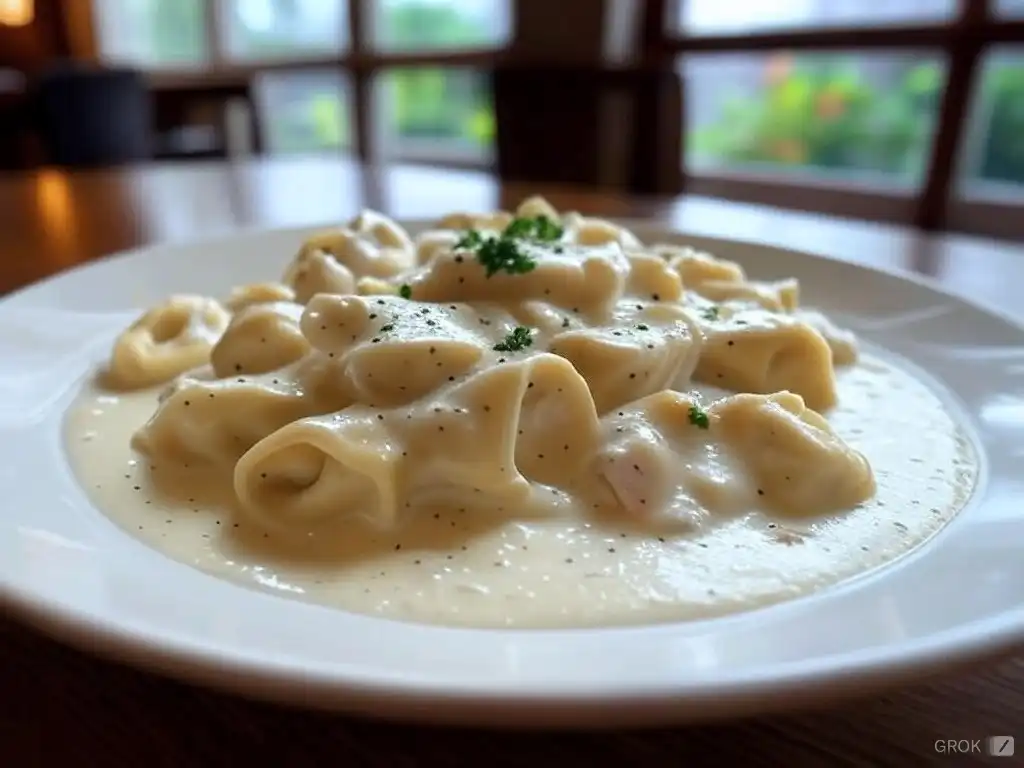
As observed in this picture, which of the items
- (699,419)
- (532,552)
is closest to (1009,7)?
(699,419)

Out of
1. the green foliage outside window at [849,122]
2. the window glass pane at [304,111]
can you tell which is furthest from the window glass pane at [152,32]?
the green foliage outside window at [849,122]

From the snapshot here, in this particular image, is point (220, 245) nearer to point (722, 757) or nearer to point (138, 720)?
point (138, 720)

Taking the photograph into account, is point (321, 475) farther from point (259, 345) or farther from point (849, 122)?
point (849, 122)

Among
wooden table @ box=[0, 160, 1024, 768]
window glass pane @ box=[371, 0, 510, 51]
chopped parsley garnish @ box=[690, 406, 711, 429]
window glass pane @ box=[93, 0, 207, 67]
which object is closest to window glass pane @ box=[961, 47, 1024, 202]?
window glass pane @ box=[371, 0, 510, 51]

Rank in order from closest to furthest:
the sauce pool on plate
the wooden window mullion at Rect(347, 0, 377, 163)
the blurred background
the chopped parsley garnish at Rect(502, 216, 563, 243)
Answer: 1. the sauce pool on plate
2. the chopped parsley garnish at Rect(502, 216, 563, 243)
3. the blurred background
4. the wooden window mullion at Rect(347, 0, 377, 163)

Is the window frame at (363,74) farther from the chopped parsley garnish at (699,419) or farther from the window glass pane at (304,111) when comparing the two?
the chopped parsley garnish at (699,419)

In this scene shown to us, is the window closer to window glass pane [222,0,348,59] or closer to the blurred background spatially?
the blurred background

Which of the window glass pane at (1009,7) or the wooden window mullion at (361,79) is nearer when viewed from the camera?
the window glass pane at (1009,7)
